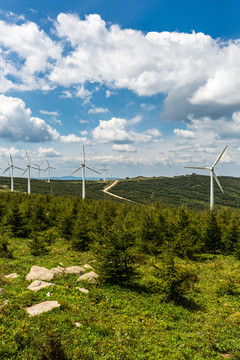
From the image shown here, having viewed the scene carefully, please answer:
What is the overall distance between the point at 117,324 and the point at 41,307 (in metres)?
4.55

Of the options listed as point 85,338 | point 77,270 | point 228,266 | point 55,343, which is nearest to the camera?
point 55,343

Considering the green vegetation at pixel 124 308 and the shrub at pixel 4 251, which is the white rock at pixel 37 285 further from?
the shrub at pixel 4 251

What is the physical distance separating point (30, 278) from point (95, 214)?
28.4 meters

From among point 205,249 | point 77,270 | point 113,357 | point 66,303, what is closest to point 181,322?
point 113,357

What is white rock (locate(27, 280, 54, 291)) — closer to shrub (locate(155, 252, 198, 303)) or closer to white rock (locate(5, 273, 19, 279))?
white rock (locate(5, 273, 19, 279))

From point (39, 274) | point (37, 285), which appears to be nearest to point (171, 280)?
point (37, 285)

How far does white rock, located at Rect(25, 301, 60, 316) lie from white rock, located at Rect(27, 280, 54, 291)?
2542mm

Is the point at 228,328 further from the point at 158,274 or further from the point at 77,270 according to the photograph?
the point at 77,270

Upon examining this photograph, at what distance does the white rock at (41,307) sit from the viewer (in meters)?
11.8

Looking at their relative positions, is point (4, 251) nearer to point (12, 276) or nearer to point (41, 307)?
point (12, 276)

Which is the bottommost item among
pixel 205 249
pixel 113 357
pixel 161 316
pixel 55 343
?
pixel 205 249

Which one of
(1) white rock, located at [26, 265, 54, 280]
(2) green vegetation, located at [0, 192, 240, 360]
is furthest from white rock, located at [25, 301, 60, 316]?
(1) white rock, located at [26, 265, 54, 280]

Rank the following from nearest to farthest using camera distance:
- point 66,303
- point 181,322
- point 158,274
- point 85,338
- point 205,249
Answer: point 85,338
point 66,303
point 181,322
point 158,274
point 205,249

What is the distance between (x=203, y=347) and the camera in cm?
1122
